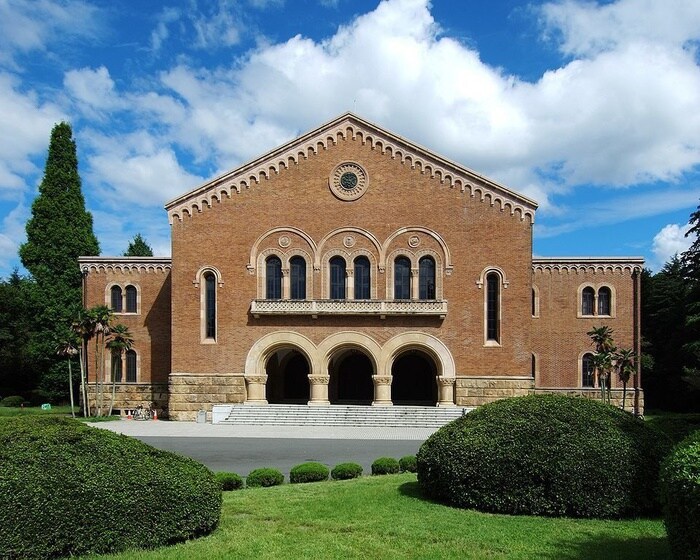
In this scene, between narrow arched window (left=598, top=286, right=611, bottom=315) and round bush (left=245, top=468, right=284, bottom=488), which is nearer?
round bush (left=245, top=468, right=284, bottom=488)

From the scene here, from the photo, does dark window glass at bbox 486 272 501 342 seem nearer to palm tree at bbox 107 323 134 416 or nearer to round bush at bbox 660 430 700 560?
palm tree at bbox 107 323 134 416

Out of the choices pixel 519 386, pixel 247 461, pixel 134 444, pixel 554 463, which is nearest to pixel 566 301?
pixel 519 386

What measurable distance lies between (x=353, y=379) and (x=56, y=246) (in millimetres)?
26884

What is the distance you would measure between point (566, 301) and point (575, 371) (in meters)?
4.40

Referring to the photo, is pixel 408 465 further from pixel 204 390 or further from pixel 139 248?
Answer: pixel 139 248

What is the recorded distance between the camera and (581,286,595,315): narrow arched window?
39812 millimetres

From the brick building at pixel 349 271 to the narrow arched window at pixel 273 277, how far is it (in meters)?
0.06

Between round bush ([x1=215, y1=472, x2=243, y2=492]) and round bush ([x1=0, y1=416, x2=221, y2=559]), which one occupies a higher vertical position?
round bush ([x1=0, y1=416, x2=221, y2=559])

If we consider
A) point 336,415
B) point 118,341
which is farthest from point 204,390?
point 118,341

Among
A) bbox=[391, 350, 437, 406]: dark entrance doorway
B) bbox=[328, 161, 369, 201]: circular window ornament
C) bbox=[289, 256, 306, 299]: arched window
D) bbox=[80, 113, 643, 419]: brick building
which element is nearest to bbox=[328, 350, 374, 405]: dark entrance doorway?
bbox=[391, 350, 437, 406]: dark entrance doorway

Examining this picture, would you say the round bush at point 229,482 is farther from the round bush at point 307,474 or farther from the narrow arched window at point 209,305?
the narrow arched window at point 209,305

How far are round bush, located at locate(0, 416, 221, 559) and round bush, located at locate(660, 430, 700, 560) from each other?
6639 mm

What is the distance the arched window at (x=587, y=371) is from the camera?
39719 millimetres

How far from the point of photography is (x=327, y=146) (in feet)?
117
